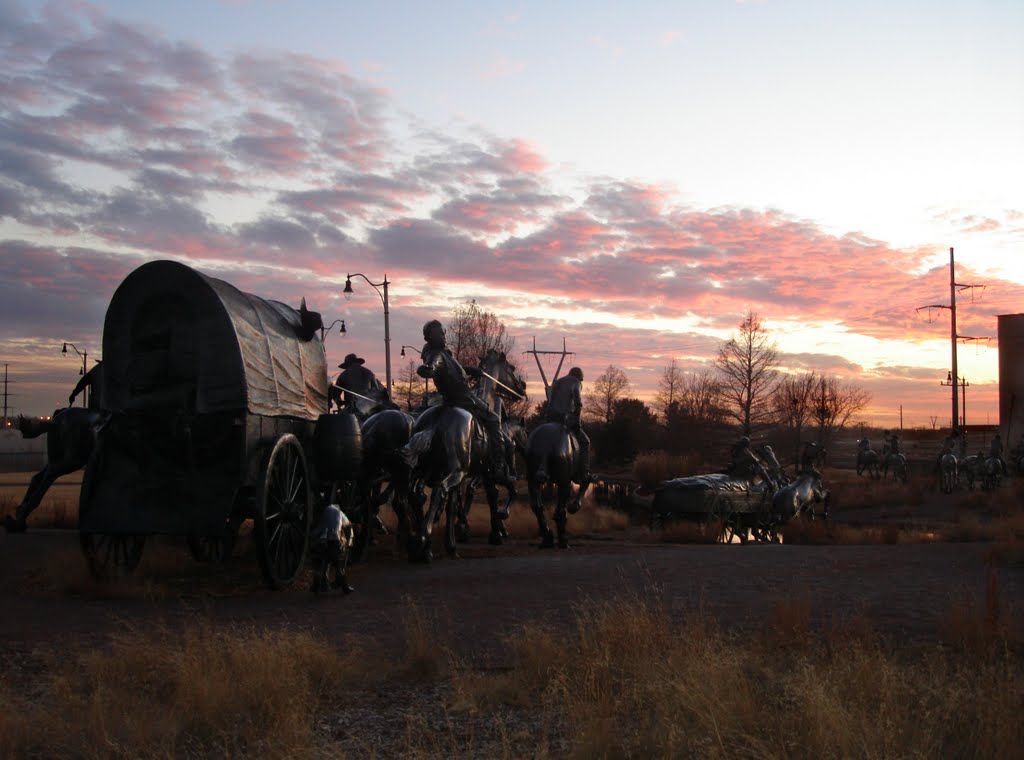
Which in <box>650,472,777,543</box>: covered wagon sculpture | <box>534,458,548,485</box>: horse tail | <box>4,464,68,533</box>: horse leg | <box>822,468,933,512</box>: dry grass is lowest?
<box>822,468,933,512</box>: dry grass

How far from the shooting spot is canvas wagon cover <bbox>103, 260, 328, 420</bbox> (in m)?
10.5

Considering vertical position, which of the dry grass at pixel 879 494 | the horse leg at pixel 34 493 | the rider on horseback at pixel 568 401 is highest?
the rider on horseback at pixel 568 401

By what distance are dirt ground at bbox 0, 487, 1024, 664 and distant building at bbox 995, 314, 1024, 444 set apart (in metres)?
39.4

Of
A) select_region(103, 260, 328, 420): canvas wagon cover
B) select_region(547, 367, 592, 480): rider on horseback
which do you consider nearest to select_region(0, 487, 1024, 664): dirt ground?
select_region(103, 260, 328, 420): canvas wagon cover

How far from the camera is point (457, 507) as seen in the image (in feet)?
57.1

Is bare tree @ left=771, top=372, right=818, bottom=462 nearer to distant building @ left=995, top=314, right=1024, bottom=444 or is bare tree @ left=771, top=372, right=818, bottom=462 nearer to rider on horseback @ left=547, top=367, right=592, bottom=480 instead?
distant building @ left=995, top=314, right=1024, bottom=444

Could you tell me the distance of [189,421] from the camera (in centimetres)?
1040

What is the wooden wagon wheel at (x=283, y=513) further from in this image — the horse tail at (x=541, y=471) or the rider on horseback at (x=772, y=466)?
the rider on horseback at (x=772, y=466)

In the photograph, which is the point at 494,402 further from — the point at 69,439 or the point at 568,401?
the point at 69,439

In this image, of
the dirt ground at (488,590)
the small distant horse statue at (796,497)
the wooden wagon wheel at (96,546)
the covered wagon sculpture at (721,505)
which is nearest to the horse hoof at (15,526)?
the dirt ground at (488,590)

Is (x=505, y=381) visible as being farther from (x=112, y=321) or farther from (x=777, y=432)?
(x=777, y=432)

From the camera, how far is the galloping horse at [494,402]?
16844 millimetres

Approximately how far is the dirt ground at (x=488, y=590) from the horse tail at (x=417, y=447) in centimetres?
145

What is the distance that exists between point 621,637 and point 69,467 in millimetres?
9955
